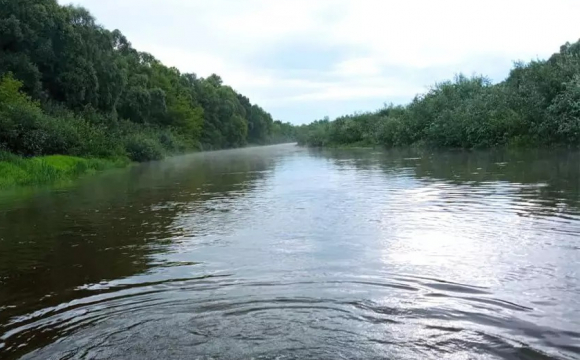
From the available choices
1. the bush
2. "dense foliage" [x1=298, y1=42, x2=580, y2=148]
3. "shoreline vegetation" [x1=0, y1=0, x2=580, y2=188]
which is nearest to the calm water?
"shoreline vegetation" [x1=0, y1=0, x2=580, y2=188]

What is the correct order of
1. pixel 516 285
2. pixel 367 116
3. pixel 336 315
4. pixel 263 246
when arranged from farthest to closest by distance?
1. pixel 367 116
2. pixel 263 246
3. pixel 516 285
4. pixel 336 315

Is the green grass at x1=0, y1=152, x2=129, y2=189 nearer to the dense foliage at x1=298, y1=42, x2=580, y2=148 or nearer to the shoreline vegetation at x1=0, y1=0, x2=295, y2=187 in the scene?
the shoreline vegetation at x1=0, y1=0, x2=295, y2=187

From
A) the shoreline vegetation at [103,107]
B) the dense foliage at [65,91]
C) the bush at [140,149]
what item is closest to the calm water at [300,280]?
the shoreline vegetation at [103,107]

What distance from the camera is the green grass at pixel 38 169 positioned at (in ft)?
64.5

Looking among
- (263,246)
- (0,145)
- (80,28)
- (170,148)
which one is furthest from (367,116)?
(263,246)

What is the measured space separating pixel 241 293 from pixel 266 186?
11.7 m

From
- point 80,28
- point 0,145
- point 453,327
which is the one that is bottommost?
point 453,327

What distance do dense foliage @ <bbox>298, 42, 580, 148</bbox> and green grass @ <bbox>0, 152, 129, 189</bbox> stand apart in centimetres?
2605

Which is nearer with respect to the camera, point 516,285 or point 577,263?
point 516,285

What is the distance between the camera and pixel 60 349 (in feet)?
14.4

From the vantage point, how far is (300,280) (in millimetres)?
6184

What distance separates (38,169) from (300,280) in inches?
733

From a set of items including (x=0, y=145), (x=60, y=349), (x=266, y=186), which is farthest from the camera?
(x=0, y=145)

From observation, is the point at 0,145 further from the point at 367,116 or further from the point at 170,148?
the point at 367,116
